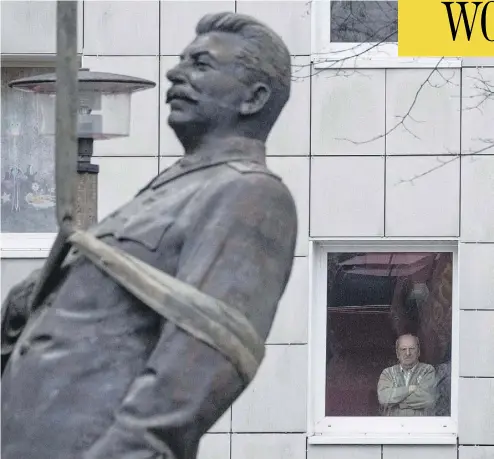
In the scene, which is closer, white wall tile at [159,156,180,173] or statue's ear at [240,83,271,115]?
statue's ear at [240,83,271,115]

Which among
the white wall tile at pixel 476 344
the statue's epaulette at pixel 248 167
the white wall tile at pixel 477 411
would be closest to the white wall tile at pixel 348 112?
the white wall tile at pixel 476 344

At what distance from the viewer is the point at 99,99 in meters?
8.77

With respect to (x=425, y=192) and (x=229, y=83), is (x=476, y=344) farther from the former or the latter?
(x=229, y=83)

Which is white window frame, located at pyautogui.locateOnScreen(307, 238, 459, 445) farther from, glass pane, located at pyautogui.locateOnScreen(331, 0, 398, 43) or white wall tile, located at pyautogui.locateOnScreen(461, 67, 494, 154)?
glass pane, located at pyautogui.locateOnScreen(331, 0, 398, 43)

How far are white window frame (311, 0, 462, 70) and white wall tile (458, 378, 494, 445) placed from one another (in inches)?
66.7

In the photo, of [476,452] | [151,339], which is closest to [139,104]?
[476,452]

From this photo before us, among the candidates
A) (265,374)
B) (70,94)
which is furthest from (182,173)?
(265,374)

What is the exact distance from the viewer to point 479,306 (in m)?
12.6

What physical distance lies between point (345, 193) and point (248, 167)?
7510 mm

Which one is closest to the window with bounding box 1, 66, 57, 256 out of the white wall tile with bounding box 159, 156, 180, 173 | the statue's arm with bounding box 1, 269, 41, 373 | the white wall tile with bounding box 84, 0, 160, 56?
the white wall tile with bounding box 84, 0, 160, 56

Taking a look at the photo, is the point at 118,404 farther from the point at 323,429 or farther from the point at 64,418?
the point at 323,429

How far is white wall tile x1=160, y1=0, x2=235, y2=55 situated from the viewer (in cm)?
1259

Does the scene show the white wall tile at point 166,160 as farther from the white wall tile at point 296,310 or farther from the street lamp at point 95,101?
the street lamp at point 95,101

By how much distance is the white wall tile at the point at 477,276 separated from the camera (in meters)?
12.6
